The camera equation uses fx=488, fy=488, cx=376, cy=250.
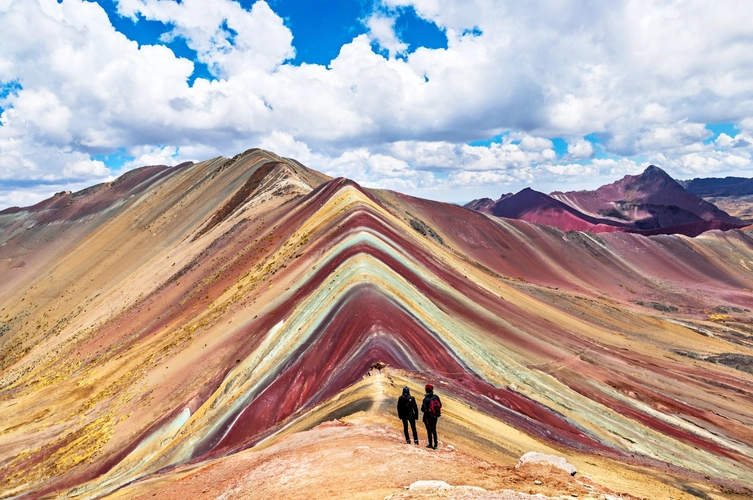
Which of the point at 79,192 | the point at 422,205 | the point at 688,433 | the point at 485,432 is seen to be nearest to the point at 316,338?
the point at 485,432

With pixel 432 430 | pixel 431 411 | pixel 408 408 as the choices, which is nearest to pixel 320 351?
pixel 408 408

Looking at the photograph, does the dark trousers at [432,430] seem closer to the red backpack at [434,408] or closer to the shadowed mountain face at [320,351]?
the red backpack at [434,408]

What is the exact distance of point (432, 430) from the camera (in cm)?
1216

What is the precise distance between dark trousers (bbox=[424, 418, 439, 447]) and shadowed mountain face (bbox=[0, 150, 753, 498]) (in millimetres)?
2701

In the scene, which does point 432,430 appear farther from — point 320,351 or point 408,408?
point 320,351

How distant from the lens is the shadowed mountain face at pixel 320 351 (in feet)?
67.7

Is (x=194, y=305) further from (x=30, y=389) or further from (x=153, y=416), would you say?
(x=153, y=416)

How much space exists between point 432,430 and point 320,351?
1093 cm

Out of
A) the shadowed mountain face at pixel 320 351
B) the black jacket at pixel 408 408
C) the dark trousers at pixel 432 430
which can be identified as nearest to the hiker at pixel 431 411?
the dark trousers at pixel 432 430

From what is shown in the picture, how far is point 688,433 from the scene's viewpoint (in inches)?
1043

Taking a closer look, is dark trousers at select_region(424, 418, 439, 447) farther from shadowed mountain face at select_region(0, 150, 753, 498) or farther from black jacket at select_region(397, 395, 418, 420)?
shadowed mountain face at select_region(0, 150, 753, 498)

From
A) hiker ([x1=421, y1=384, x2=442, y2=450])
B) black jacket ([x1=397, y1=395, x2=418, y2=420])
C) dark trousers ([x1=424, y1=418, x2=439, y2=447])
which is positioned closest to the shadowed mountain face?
dark trousers ([x1=424, y1=418, x2=439, y2=447])

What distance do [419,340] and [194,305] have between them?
2784 centimetres

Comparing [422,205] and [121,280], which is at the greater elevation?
[422,205]
